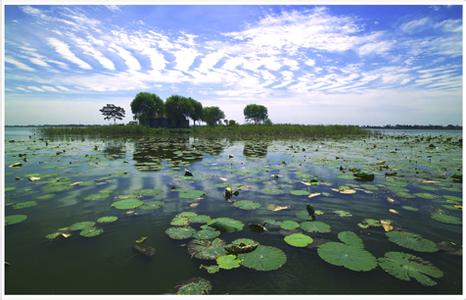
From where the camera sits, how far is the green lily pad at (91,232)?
3.51m

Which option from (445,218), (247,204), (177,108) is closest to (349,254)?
(247,204)

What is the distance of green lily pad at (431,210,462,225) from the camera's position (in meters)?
3.98

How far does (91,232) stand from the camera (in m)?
3.57

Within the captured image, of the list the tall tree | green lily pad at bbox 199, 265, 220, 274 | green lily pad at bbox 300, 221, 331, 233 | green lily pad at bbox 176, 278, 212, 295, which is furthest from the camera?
the tall tree

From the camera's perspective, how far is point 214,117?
259 ft

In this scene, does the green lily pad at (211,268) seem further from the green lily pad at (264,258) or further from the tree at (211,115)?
the tree at (211,115)

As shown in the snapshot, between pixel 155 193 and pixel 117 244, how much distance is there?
7.19 feet

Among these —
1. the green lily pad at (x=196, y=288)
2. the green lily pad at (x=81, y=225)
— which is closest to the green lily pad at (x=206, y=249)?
the green lily pad at (x=196, y=288)

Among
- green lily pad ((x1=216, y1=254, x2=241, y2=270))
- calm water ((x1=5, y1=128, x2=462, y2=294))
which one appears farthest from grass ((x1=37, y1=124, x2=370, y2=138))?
green lily pad ((x1=216, y1=254, x2=241, y2=270))

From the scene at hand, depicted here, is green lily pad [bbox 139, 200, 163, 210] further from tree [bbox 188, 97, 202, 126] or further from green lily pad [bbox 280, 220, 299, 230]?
tree [bbox 188, 97, 202, 126]

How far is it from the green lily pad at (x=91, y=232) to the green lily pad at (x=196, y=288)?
1.83 metres

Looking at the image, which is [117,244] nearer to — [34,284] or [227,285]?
[34,284]

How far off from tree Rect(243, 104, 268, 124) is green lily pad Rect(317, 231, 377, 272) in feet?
266
